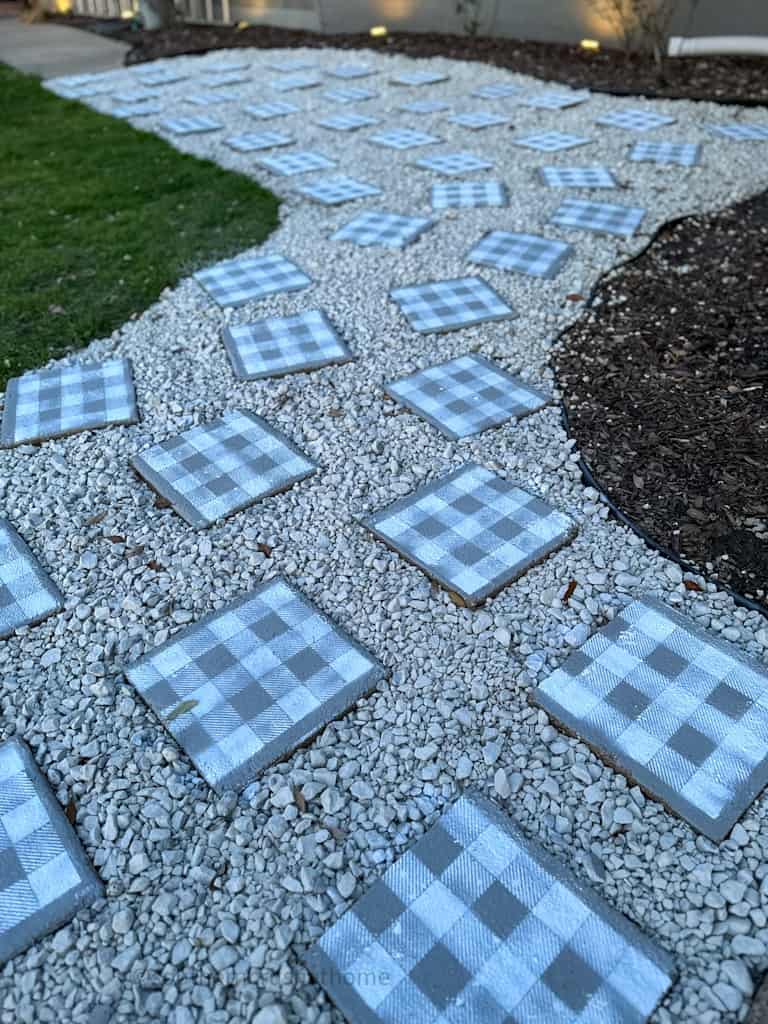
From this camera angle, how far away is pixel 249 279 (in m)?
4.47

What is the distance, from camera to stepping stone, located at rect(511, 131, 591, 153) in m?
6.39

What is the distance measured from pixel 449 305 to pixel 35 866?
3341mm

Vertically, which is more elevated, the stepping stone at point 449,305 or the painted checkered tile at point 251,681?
the stepping stone at point 449,305

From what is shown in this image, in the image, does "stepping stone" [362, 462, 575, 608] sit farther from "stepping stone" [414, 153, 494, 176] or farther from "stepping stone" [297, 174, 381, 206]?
"stepping stone" [414, 153, 494, 176]

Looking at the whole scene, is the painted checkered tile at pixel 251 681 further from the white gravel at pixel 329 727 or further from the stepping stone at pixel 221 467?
the stepping stone at pixel 221 467

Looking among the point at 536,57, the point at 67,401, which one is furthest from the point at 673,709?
the point at 536,57

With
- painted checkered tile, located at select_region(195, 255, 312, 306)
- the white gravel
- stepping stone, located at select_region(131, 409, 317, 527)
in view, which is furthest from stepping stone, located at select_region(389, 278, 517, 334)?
stepping stone, located at select_region(131, 409, 317, 527)

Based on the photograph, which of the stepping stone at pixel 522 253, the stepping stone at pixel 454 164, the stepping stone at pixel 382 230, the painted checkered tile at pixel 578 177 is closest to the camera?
the stepping stone at pixel 522 253

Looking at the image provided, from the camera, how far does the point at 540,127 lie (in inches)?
273

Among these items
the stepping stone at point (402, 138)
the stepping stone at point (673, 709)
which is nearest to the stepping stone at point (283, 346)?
the stepping stone at point (673, 709)

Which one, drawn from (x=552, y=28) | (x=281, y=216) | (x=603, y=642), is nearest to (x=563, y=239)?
(x=281, y=216)

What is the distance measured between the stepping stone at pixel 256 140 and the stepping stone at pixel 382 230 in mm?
1979

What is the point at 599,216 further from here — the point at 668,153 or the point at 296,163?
the point at 296,163

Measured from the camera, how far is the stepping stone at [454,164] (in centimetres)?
596
